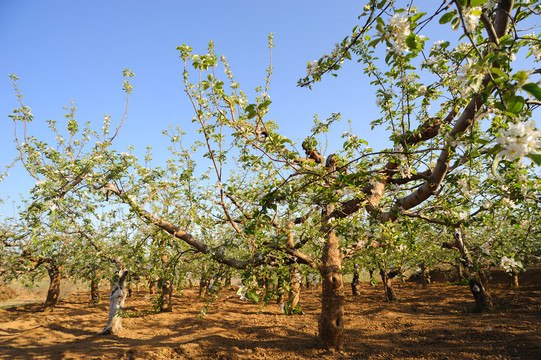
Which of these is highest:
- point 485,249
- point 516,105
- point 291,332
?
point 516,105

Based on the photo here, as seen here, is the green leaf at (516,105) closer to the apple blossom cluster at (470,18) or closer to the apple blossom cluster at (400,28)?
the apple blossom cluster at (470,18)

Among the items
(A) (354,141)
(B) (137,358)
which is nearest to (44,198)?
(B) (137,358)

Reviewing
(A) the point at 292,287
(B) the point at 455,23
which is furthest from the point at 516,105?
(A) the point at 292,287

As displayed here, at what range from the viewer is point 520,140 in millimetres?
1581

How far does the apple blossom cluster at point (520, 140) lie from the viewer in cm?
155

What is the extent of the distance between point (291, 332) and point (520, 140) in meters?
9.56

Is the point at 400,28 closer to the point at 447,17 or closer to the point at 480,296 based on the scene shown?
the point at 447,17

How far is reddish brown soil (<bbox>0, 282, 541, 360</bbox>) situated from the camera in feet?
23.4

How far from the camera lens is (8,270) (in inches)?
493

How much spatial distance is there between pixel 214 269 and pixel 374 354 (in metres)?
4.75

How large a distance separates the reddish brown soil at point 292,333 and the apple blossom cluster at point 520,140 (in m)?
4.80

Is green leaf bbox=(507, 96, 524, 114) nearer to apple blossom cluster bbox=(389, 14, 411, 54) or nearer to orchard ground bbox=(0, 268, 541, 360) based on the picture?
apple blossom cluster bbox=(389, 14, 411, 54)

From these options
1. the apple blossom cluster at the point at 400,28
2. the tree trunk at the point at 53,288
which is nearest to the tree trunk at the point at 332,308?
the apple blossom cluster at the point at 400,28

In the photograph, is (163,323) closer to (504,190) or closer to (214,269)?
(214,269)
